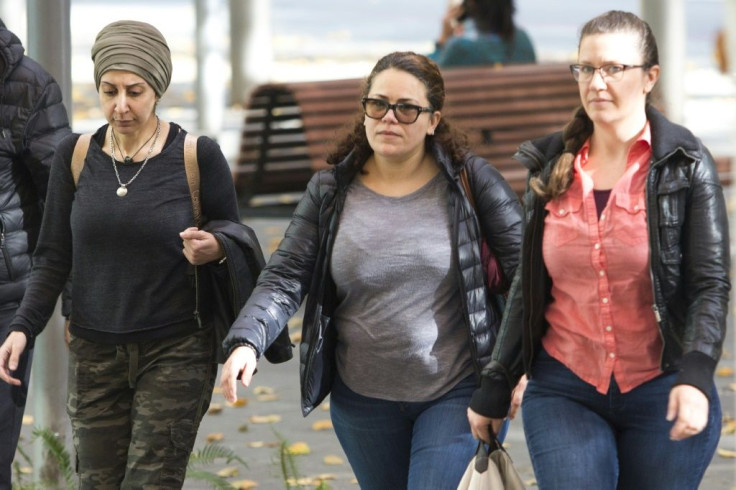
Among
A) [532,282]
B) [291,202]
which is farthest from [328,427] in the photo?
[291,202]

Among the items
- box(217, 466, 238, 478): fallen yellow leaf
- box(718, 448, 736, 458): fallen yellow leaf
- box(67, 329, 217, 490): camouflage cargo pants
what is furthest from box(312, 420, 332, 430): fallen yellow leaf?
box(67, 329, 217, 490): camouflage cargo pants

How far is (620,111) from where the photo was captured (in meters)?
3.81

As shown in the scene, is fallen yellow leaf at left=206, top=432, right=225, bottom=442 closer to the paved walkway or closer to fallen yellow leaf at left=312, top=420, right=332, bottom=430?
the paved walkway

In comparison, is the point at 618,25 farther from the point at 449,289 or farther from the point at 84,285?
the point at 84,285

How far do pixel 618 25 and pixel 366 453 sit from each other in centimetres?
150

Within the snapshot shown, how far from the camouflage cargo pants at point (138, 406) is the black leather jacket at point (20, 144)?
63cm

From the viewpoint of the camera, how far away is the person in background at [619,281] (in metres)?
3.68

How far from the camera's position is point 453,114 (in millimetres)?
11859

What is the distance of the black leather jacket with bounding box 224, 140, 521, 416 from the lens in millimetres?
4270

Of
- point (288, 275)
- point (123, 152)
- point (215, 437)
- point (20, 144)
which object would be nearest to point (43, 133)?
point (20, 144)

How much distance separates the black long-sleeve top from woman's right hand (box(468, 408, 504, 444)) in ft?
3.32

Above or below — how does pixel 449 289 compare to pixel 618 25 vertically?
below

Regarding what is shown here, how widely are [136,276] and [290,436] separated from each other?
329 centimetres

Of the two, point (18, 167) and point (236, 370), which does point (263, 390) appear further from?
point (236, 370)
